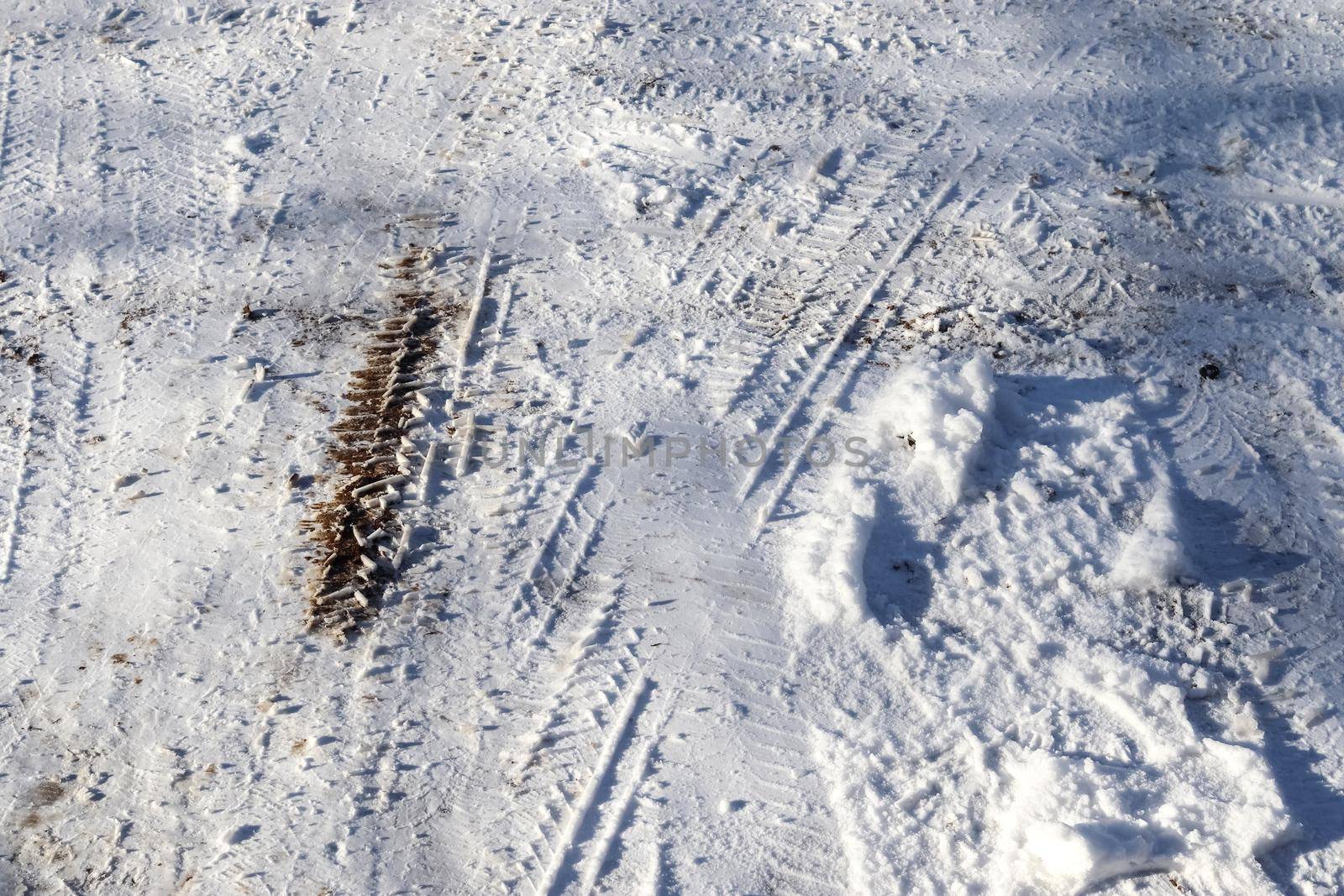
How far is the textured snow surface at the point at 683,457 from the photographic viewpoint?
136 inches

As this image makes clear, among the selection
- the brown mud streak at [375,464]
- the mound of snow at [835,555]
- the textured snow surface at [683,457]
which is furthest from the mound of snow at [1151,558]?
the brown mud streak at [375,464]

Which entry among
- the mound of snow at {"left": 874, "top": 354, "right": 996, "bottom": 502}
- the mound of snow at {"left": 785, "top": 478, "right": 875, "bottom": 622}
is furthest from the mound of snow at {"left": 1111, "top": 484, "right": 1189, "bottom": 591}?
the mound of snow at {"left": 785, "top": 478, "right": 875, "bottom": 622}

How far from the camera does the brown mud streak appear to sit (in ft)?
13.3

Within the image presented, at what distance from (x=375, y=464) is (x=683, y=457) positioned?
1.22 m

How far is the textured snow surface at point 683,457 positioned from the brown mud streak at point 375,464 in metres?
0.02

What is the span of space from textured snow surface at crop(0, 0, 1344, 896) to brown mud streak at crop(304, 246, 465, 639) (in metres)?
0.02

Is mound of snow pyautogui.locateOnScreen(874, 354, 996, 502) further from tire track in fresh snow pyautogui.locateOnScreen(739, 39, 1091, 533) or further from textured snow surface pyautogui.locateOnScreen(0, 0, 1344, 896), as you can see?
tire track in fresh snow pyautogui.locateOnScreen(739, 39, 1091, 533)

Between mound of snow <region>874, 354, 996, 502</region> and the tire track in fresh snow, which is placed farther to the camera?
the tire track in fresh snow

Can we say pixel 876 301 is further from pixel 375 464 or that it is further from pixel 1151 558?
pixel 375 464

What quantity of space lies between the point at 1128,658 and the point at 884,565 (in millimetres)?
Answer: 866

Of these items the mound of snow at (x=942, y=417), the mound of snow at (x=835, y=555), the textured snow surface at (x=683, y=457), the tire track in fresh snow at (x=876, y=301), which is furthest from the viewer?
the tire track in fresh snow at (x=876, y=301)

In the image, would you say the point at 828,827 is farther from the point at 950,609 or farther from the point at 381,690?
the point at 381,690

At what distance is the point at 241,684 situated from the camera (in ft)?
12.4

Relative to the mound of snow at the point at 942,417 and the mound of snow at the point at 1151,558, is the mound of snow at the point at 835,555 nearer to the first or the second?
the mound of snow at the point at 942,417
